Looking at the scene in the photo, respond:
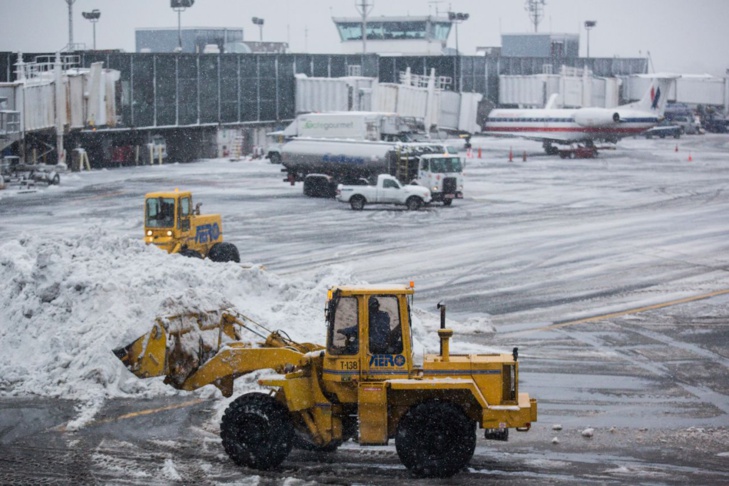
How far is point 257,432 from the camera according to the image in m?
14.0

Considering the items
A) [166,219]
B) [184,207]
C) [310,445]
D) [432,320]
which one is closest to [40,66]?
[184,207]

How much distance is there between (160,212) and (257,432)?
17798 millimetres

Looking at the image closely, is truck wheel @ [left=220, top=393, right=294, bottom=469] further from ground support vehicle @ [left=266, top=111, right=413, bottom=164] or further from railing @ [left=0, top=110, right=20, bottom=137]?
ground support vehicle @ [left=266, top=111, right=413, bottom=164]

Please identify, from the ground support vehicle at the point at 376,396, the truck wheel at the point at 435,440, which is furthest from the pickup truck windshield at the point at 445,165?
the truck wheel at the point at 435,440

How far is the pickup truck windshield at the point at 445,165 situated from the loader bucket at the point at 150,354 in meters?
37.9

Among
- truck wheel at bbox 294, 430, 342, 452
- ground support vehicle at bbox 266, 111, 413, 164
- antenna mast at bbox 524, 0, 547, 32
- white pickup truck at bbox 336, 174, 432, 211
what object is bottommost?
truck wheel at bbox 294, 430, 342, 452

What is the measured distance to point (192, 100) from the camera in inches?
3150

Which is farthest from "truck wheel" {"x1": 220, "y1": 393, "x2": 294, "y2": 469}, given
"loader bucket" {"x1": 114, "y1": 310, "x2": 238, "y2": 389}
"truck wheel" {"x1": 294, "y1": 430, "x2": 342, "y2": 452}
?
"loader bucket" {"x1": 114, "y1": 310, "x2": 238, "y2": 389}

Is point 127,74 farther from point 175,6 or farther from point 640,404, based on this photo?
point 640,404

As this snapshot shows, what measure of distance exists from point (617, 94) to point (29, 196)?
250 ft

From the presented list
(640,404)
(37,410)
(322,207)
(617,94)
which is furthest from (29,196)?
(617,94)

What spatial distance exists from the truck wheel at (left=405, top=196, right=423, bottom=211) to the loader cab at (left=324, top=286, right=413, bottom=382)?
118 feet

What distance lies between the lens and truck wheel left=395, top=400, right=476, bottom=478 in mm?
13453

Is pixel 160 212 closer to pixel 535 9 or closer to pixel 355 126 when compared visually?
pixel 355 126
